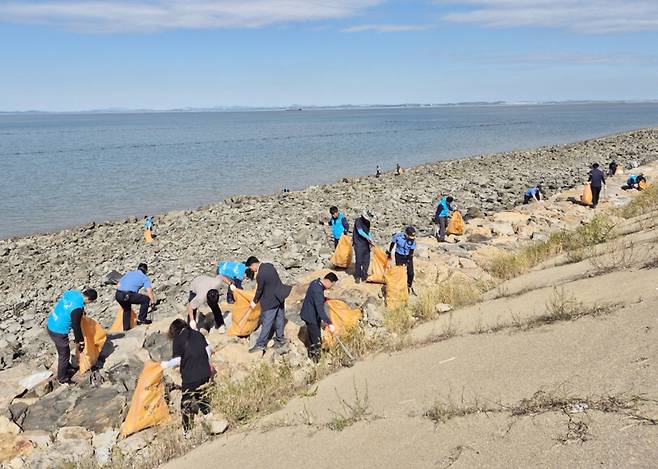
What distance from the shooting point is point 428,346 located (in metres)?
6.37

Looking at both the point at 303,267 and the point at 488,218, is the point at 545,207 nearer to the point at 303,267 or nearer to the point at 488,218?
the point at 488,218

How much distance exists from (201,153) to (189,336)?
5657cm

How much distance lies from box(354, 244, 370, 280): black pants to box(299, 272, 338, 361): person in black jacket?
2.92 metres

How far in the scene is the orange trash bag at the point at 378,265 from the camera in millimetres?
10250

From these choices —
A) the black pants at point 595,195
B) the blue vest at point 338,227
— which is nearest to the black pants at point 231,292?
the blue vest at point 338,227

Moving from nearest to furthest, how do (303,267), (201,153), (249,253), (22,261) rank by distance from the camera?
(303,267) < (249,253) < (22,261) < (201,153)

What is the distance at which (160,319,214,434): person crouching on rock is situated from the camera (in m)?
6.03

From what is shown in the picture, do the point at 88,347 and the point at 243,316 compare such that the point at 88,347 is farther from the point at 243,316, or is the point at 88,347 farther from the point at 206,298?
the point at 243,316

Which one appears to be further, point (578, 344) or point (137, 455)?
point (137, 455)

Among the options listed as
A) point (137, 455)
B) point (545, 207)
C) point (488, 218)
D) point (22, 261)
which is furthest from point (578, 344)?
point (22, 261)

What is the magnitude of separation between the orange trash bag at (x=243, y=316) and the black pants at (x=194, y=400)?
7.33 feet

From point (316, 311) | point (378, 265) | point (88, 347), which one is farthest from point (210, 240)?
point (316, 311)

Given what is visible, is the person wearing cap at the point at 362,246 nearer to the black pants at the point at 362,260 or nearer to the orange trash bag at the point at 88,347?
the black pants at the point at 362,260

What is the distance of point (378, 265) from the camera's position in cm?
1031
